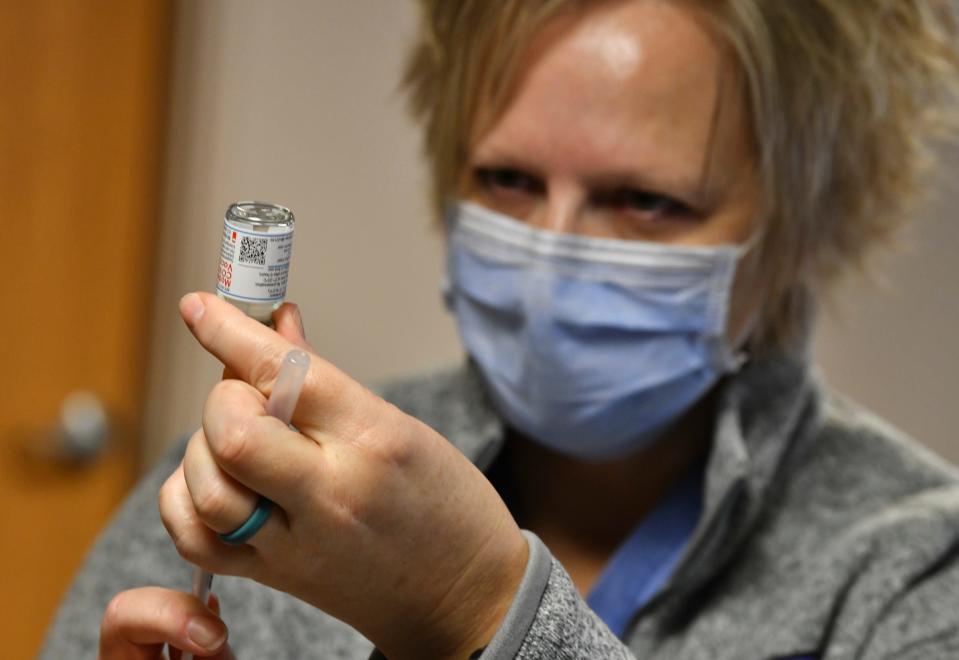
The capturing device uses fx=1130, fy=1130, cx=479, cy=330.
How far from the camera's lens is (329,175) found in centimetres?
196

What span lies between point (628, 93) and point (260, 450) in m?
0.60

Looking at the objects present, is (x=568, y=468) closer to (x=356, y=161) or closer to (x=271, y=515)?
(x=271, y=515)

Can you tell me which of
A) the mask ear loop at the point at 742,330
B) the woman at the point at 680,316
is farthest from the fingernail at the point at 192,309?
the mask ear loop at the point at 742,330

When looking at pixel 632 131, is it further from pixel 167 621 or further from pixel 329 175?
pixel 329 175

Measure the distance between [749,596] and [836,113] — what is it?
48 centimetres

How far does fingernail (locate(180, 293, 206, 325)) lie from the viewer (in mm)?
627

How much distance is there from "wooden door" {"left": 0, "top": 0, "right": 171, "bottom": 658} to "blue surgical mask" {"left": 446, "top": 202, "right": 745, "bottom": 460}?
41.9 inches

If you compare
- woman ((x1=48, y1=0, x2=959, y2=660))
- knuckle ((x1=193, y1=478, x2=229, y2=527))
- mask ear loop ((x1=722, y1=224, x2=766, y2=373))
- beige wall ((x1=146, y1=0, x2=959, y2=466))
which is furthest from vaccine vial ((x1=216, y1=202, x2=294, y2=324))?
beige wall ((x1=146, y1=0, x2=959, y2=466))

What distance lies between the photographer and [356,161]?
1.95 meters

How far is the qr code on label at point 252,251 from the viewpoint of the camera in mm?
628

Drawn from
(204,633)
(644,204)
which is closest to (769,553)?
(644,204)

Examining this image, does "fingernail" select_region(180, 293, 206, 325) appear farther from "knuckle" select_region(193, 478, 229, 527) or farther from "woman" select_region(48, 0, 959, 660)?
"woman" select_region(48, 0, 959, 660)

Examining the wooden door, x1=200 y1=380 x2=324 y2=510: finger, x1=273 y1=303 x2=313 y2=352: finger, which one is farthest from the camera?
the wooden door

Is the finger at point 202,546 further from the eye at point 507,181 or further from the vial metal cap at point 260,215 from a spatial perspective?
the eye at point 507,181
